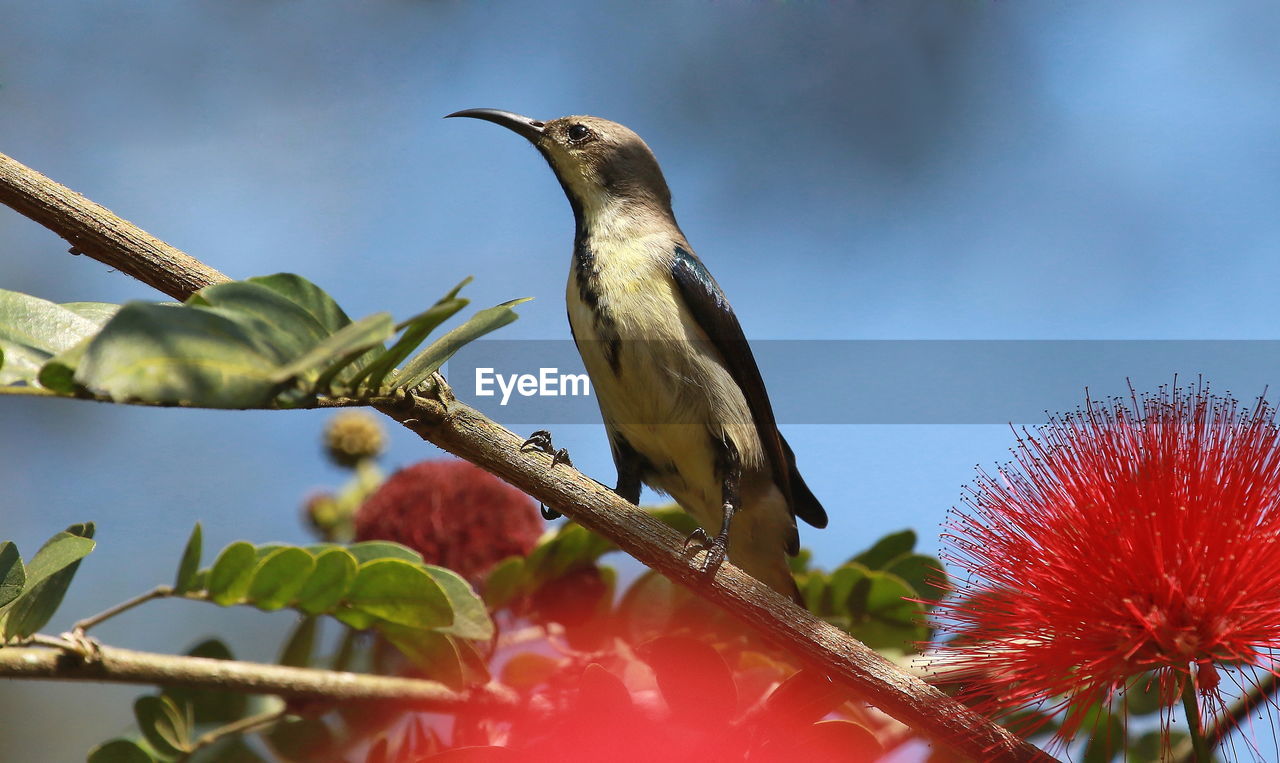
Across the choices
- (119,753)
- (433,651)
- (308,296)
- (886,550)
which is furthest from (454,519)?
(308,296)

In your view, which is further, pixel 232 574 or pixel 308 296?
pixel 232 574

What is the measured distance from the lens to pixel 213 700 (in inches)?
76.3

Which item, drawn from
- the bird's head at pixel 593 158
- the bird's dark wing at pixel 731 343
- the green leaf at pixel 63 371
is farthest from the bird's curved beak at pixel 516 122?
the green leaf at pixel 63 371

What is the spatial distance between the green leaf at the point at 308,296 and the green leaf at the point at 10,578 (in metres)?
0.60

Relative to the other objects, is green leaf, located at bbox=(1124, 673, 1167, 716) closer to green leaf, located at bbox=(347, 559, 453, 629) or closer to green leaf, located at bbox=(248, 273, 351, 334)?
green leaf, located at bbox=(347, 559, 453, 629)

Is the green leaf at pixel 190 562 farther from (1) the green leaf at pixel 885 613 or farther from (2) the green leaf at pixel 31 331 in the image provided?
(1) the green leaf at pixel 885 613

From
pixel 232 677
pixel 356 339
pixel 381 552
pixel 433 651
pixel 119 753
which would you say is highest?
pixel 356 339

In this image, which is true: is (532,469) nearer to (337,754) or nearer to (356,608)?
(356,608)

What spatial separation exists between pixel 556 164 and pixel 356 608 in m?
1.91

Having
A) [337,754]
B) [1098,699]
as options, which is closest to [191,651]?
[337,754]

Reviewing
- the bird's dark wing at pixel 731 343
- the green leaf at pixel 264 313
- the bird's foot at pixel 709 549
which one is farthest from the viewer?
the bird's dark wing at pixel 731 343

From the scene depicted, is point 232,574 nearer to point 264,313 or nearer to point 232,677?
point 232,677

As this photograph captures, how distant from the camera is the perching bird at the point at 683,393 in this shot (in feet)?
8.46

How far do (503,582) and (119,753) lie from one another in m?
0.73
